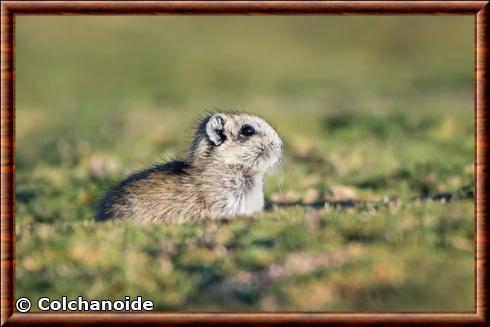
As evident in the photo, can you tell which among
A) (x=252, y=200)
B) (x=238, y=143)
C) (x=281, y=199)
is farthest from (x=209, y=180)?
(x=281, y=199)

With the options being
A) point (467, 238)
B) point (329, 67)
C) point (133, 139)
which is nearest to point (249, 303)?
point (467, 238)

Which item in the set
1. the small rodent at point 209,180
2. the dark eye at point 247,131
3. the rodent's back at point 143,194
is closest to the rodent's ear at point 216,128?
the small rodent at point 209,180

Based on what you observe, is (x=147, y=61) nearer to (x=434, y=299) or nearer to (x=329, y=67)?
(x=329, y=67)

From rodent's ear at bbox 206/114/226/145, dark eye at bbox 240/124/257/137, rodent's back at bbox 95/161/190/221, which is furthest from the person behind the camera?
dark eye at bbox 240/124/257/137

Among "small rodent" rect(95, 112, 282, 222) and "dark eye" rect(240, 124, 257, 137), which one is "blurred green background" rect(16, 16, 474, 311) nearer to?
"small rodent" rect(95, 112, 282, 222)

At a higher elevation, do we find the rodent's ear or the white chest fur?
the rodent's ear

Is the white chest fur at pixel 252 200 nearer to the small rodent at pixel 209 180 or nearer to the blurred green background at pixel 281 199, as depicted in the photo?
the small rodent at pixel 209 180

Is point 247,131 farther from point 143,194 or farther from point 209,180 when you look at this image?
point 143,194

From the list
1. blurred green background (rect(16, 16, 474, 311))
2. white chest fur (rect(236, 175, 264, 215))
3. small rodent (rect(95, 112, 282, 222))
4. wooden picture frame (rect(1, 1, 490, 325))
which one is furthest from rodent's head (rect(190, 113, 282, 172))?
wooden picture frame (rect(1, 1, 490, 325))
